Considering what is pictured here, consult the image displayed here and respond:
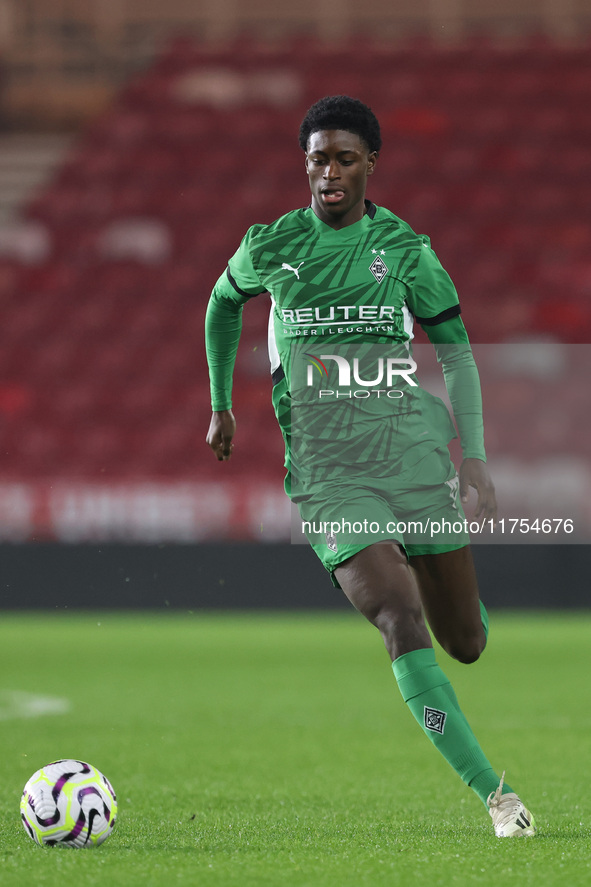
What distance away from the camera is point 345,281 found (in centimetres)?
369

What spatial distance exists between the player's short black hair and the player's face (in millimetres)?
17

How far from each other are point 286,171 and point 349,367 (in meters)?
12.6

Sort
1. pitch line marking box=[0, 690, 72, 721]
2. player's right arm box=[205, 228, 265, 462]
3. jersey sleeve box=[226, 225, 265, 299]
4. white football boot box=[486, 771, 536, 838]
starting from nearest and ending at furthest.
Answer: white football boot box=[486, 771, 536, 838]
jersey sleeve box=[226, 225, 265, 299]
player's right arm box=[205, 228, 265, 462]
pitch line marking box=[0, 690, 72, 721]

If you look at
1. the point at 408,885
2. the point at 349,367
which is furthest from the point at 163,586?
the point at 408,885

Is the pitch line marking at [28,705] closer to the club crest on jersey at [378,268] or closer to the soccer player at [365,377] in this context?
the soccer player at [365,377]

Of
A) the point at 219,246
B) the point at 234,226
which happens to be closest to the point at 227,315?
the point at 219,246

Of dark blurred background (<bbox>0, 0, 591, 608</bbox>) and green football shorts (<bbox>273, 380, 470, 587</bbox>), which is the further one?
dark blurred background (<bbox>0, 0, 591, 608</bbox>)

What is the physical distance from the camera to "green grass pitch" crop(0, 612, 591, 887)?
305cm

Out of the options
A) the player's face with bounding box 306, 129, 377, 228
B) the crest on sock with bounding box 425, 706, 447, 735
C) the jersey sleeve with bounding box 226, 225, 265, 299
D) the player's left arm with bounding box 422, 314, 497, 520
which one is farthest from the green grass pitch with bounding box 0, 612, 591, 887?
the player's face with bounding box 306, 129, 377, 228

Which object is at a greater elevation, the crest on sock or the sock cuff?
the sock cuff

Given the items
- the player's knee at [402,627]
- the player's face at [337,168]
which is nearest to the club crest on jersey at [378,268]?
the player's face at [337,168]

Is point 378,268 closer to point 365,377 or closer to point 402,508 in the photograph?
point 365,377

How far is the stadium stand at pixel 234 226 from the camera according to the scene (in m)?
13.7

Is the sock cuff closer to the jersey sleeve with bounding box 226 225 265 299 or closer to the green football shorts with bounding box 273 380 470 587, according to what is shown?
the green football shorts with bounding box 273 380 470 587
